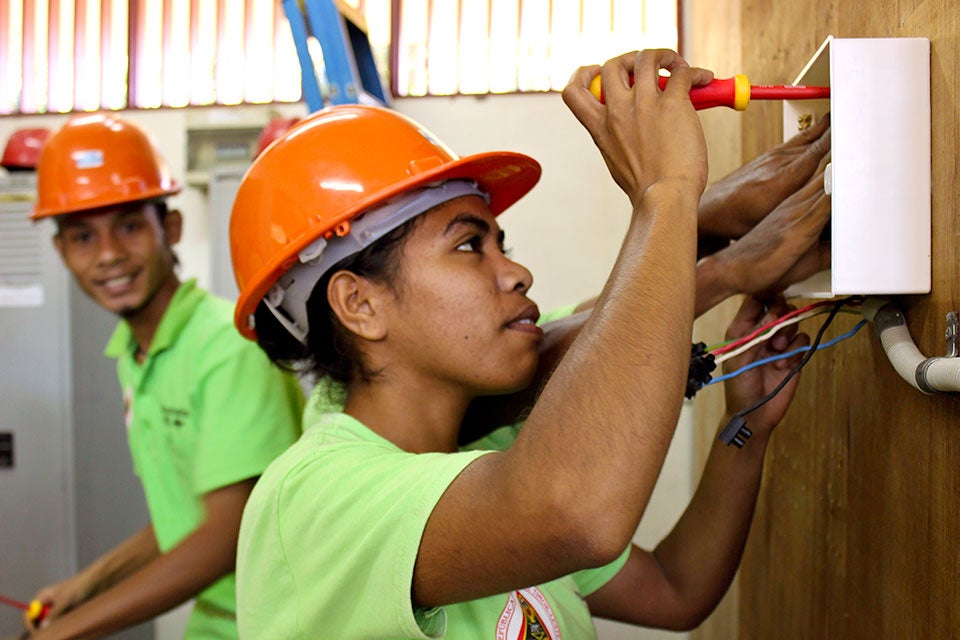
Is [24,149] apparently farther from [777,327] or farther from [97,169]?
[777,327]

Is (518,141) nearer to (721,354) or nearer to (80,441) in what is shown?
(80,441)

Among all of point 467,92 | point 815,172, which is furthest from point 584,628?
point 467,92

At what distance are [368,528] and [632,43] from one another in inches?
106

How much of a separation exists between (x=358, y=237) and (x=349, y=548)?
16.3 inches

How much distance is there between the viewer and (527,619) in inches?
41.5

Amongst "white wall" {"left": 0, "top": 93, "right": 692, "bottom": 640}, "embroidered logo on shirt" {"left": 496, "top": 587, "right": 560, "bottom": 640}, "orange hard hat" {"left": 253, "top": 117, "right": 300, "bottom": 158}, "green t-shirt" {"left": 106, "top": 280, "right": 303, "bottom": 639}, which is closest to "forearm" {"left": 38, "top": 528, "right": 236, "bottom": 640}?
"green t-shirt" {"left": 106, "top": 280, "right": 303, "bottom": 639}

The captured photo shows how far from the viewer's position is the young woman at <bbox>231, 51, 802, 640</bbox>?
0.72m

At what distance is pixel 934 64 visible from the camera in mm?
816

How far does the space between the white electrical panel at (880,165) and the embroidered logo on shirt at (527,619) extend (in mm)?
510

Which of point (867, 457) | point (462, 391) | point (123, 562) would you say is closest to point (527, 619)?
point (462, 391)

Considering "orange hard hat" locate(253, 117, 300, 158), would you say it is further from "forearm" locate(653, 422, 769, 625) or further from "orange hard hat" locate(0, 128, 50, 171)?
"forearm" locate(653, 422, 769, 625)

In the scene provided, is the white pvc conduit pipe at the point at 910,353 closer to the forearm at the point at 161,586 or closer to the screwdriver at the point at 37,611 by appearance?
the forearm at the point at 161,586

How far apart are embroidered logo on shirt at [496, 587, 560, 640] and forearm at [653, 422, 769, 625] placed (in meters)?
0.26

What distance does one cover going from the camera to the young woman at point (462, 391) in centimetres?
72
